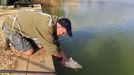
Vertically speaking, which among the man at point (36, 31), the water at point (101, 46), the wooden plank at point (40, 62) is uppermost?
the man at point (36, 31)

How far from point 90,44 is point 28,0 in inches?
224

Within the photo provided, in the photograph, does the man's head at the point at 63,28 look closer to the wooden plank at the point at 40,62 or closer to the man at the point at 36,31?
the man at the point at 36,31

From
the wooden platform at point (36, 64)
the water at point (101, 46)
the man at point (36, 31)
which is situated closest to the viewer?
the man at point (36, 31)

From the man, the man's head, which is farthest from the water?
the man's head

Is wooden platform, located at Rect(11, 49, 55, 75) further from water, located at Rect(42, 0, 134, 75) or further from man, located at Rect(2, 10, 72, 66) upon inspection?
water, located at Rect(42, 0, 134, 75)

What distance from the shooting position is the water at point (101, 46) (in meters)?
7.86

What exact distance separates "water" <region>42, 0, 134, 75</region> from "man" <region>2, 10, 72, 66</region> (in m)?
1.43

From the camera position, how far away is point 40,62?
5750 mm

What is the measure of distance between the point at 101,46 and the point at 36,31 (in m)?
5.15

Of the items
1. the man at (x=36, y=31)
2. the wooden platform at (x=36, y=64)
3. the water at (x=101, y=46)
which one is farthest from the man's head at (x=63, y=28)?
the water at (x=101, y=46)

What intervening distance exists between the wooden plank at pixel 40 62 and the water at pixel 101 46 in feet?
3.98

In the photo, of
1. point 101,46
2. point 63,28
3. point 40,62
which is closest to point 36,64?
point 40,62

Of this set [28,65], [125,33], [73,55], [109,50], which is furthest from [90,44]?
[28,65]

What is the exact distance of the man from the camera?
492 cm
